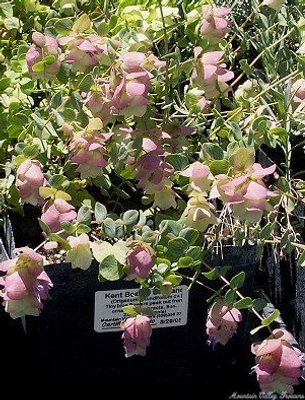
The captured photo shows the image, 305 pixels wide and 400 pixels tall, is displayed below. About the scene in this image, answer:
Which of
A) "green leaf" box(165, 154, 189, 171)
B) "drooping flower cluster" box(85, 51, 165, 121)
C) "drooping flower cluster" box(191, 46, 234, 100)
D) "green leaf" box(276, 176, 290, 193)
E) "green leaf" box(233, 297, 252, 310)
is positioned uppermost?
"drooping flower cluster" box(191, 46, 234, 100)

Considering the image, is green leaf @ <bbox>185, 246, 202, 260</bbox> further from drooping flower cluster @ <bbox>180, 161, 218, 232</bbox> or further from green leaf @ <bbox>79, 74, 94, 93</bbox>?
green leaf @ <bbox>79, 74, 94, 93</bbox>

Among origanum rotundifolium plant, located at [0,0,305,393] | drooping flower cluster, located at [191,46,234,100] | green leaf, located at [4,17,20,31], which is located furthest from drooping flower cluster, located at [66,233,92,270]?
green leaf, located at [4,17,20,31]

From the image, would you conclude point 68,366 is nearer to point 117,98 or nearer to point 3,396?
point 3,396

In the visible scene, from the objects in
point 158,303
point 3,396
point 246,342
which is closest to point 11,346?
point 3,396

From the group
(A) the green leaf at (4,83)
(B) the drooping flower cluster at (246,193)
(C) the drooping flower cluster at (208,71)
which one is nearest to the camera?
(B) the drooping flower cluster at (246,193)

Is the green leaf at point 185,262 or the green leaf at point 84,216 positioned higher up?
the green leaf at point 84,216

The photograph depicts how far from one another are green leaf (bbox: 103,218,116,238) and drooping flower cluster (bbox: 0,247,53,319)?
0.09 meters

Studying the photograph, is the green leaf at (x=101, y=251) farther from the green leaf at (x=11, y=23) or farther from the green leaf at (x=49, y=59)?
the green leaf at (x=11, y=23)

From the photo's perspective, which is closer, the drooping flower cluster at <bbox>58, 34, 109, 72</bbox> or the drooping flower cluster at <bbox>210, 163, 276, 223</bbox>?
the drooping flower cluster at <bbox>210, 163, 276, 223</bbox>

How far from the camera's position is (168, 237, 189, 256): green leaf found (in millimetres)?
700

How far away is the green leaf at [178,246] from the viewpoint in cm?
70

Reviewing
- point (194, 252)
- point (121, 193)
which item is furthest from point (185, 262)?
point (121, 193)

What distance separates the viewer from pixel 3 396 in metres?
0.88

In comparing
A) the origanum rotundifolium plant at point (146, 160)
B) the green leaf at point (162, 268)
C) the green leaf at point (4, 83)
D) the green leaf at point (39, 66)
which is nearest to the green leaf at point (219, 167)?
the origanum rotundifolium plant at point (146, 160)
